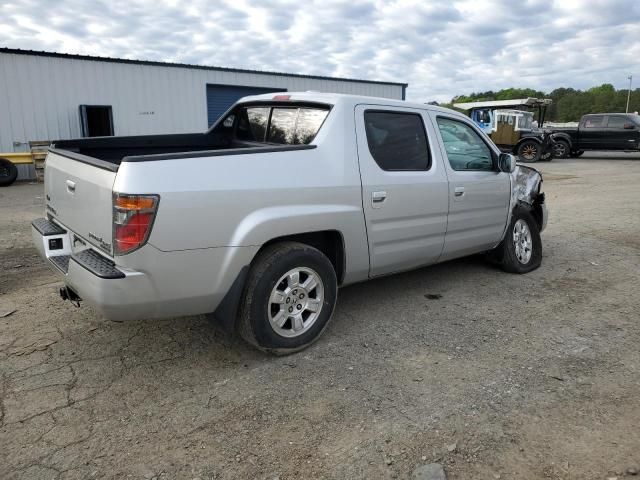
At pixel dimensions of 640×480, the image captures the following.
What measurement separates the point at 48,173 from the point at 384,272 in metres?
2.71

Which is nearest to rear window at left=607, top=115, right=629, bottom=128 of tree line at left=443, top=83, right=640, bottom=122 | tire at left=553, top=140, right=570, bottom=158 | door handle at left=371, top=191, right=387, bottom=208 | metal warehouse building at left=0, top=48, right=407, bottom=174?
tire at left=553, top=140, right=570, bottom=158

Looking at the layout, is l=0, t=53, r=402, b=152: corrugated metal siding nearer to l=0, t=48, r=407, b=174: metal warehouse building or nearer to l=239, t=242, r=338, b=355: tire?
l=0, t=48, r=407, b=174: metal warehouse building

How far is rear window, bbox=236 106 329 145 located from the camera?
→ 12.8 feet

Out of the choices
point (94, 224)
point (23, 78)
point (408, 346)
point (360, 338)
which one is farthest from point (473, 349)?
point (23, 78)

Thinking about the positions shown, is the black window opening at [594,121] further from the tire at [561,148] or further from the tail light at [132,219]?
the tail light at [132,219]

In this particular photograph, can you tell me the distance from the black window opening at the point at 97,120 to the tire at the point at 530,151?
15.8 m

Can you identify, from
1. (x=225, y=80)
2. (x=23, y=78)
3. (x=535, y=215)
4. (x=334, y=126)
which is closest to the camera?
(x=334, y=126)

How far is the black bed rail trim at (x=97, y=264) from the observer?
115 inches

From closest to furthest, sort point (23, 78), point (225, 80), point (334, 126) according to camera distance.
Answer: point (334, 126) < point (23, 78) < point (225, 80)

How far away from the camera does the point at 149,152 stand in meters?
4.83

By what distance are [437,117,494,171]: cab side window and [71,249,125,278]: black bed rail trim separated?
296 cm

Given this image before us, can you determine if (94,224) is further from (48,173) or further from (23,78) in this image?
(23,78)

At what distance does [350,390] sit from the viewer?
3166 millimetres

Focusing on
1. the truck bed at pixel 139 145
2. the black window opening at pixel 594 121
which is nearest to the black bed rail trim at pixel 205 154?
the truck bed at pixel 139 145
